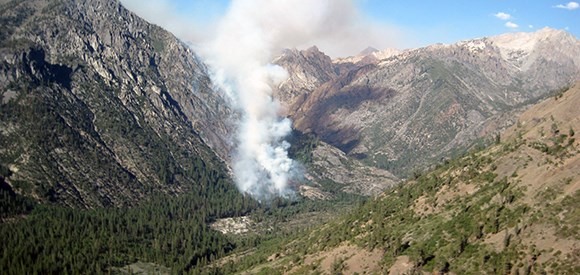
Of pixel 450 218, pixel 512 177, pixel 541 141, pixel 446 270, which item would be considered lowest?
pixel 446 270

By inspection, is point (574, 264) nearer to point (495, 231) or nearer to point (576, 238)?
point (576, 238)

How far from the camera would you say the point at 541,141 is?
7175 inches

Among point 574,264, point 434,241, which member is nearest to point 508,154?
point 434,241

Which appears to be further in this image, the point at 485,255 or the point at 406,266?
the point at 406,266

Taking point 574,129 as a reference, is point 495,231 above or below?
below

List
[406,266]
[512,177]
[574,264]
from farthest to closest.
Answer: [512,177]
[406,266]
[574,264]

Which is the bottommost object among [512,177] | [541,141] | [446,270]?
[446,270]

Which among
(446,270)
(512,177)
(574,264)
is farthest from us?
(512,177)

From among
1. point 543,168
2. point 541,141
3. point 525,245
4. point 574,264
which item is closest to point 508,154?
point 541,141

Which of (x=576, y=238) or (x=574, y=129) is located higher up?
(x=574, y=129)

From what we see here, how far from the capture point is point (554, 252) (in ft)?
→ 422

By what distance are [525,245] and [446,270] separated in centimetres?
2206

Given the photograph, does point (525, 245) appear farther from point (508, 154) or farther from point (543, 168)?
point (508, 154)

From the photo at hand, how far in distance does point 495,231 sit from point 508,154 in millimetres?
49418
